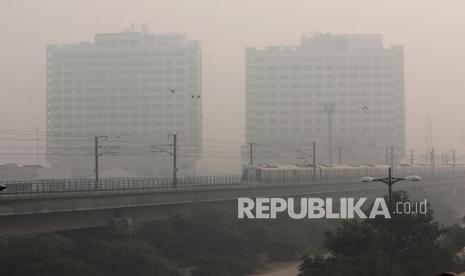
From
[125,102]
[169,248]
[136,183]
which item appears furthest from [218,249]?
[125,102]

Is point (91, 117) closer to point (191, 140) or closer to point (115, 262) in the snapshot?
point (191, 140)

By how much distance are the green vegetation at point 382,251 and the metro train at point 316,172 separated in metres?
35.8

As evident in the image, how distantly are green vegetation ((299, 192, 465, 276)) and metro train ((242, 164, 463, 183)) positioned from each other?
3583cm

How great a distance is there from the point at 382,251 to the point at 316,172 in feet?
178

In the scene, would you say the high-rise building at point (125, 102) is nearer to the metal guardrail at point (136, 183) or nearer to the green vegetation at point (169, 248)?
the metal guardrail at point (136, 183)

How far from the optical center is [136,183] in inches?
3361

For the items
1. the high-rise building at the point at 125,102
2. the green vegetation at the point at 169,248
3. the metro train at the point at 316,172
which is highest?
the high-rise building at the point at 125,102

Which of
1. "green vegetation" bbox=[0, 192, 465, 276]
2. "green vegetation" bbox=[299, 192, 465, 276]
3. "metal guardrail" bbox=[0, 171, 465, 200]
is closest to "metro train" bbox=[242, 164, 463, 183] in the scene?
"metal guardrail" bbox=[0, 171, 465, 200]

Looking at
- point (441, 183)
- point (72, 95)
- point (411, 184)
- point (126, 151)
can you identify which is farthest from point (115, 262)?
point (72, 95)

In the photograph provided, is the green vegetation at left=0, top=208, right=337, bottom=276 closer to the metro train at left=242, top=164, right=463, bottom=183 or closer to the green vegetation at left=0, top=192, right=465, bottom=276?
the green vegetation at left=0, top=192, right=465, bottom=276

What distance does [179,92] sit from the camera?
7800 inches

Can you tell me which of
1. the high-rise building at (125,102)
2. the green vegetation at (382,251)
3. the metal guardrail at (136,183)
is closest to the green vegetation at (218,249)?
the green vegetation at (382,251)

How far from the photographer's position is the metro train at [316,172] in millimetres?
90500

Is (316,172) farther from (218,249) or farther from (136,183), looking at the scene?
(218,249)
